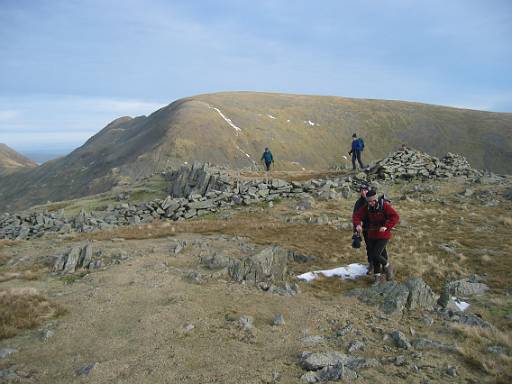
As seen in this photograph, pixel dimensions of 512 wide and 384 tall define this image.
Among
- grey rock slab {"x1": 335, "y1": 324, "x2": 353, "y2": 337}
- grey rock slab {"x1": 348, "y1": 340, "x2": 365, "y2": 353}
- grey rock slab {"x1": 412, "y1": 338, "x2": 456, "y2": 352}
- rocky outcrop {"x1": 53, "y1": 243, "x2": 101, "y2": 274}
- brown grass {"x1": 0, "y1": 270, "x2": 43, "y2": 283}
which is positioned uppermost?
grey rock slab {"x1": 412, "y1": 338, "x2": 456, "y2": 352}

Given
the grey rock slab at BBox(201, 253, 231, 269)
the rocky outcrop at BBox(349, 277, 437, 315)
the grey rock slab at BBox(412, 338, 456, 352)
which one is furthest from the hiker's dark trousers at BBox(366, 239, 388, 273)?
the grey rock slab at BBox(201, 253, 231, 269)

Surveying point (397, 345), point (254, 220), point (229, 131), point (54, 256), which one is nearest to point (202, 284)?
point (397, 345)

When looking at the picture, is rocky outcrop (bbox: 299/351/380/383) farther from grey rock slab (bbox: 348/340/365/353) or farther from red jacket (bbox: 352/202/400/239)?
red jacket (bbox: 352/202/400/239)

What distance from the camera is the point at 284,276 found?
45.1 feet

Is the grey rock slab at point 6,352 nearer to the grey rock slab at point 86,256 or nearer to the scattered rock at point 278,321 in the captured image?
the scattered rock at point 278,321

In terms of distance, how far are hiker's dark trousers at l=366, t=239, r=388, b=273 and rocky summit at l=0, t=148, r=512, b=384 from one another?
2.89 feet

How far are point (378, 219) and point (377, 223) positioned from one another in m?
0.15

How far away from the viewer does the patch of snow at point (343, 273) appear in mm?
14086

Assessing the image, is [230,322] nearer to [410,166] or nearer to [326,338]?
[326,338]

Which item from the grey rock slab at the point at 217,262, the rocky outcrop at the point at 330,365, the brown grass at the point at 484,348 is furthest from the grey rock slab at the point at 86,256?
the brown grass at the point at 484,348

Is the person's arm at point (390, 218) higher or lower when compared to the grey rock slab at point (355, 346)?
higher

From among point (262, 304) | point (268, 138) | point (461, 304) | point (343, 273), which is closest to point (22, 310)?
point (262, 304)

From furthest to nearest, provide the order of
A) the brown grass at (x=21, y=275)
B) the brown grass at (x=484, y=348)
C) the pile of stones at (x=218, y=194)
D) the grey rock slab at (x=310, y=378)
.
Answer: the pile of stones at (x=218, y=194)
the brown grass at (x=21, y=275)
the brown grass at (x=484, y=348)
the grey rock slab at (x=310, y=378)

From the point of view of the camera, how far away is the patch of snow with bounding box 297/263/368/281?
14086mm
